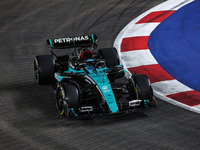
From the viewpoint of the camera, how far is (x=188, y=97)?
7113 millimetres

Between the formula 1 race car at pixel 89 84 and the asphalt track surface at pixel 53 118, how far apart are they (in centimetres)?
20

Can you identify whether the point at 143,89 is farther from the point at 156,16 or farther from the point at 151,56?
the point at 156,16

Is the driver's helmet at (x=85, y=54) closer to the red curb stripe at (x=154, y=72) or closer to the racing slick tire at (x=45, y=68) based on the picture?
the racing slick tire at (x=45, y=68)

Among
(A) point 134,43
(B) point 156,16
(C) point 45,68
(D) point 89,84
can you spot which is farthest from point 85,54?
(B) point 156,16

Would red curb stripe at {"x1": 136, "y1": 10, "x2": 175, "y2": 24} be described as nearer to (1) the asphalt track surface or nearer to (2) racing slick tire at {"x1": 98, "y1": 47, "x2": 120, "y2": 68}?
(1) the asphalt track surface

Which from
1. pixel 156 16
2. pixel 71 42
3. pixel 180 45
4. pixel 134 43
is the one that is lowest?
pixel 180 45

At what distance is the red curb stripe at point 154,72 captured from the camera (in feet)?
26.6

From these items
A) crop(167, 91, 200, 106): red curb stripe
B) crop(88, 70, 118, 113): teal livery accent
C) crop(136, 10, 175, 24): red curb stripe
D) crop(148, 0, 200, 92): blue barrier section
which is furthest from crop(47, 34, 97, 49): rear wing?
crop(136, 10, 175, 24): red curb stripe

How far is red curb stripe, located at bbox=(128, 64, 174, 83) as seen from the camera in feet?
26.6

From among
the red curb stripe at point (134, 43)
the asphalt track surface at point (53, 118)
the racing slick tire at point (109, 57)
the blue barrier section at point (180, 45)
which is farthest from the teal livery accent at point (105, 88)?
the red curb stripe at point (134, 43)

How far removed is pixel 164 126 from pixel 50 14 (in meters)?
7.88

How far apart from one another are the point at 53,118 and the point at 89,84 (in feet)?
3.01

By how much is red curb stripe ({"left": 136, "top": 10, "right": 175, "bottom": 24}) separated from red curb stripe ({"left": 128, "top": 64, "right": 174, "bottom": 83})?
11.5 feet

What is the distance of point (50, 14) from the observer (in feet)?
41.7
